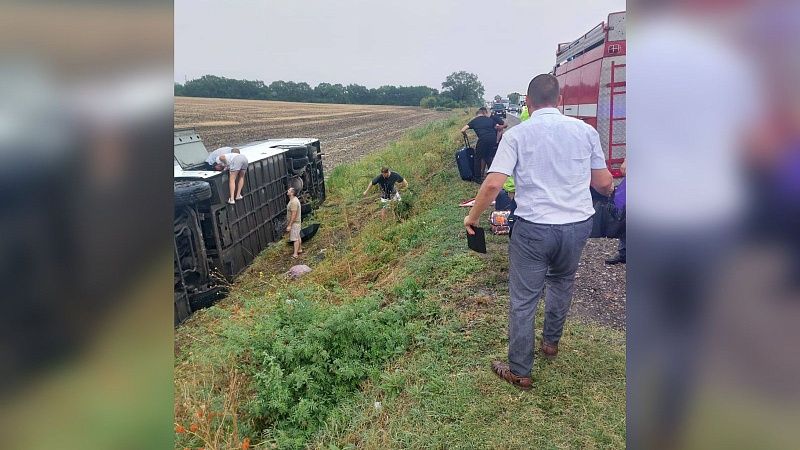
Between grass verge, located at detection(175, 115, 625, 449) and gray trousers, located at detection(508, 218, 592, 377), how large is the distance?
1.16 ft

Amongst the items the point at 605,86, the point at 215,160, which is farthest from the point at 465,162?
the point at 215,160

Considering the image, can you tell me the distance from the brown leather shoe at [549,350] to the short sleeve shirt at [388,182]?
6.69 m

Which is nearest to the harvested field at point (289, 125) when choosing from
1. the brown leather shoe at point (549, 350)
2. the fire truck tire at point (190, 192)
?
the fire truck tire at point (190, 192)

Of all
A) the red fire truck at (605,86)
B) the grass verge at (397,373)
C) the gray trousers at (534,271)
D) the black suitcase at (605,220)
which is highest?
the red fire truck at (605,86)

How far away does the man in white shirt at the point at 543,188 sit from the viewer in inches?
111

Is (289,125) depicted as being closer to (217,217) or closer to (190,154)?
(190,154)

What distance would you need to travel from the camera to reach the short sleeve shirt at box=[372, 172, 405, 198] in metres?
10.0

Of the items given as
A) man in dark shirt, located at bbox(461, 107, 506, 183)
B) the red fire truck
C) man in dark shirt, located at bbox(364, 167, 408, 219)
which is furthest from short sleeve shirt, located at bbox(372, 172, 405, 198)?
the red fire truck

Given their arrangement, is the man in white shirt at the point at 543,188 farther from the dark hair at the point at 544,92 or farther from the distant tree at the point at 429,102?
the distant tree at the point at 429,102

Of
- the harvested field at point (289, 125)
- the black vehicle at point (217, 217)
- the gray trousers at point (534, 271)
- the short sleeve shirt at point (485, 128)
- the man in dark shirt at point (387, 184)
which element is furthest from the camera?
the harvested field at point (289, 125)

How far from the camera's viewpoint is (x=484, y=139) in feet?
27.0
